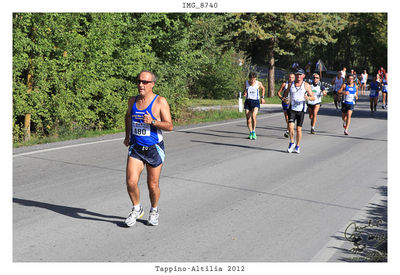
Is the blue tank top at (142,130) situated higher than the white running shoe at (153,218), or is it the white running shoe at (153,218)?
the blue tank top at (142,130)

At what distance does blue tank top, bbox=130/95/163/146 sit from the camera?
5910 millimetres

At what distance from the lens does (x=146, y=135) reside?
19.6ft

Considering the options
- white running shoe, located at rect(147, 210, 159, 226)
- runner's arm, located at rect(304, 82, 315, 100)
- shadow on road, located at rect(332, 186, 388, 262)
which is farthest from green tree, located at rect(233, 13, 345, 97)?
white running shoe, located at rect(147, 210, 159, 226)

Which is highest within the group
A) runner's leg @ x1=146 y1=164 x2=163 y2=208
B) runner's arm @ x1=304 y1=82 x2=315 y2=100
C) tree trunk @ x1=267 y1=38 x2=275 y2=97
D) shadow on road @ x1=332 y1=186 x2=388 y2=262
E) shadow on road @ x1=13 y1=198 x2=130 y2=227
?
tree trunk @ x1=267 y1=38 x2=275 y2=97

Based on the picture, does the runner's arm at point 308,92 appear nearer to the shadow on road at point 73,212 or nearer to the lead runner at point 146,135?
the lead runner at point 146,135

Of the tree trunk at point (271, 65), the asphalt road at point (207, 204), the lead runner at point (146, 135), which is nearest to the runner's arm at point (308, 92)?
the asphalt road at point (207, 204)

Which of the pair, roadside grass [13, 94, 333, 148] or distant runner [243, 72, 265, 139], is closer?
roadside grass [13, 94, 333, 148]

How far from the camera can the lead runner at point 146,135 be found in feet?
19.2

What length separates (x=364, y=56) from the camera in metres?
55.7

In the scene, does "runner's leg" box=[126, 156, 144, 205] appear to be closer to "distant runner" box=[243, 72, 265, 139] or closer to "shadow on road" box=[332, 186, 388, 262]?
"shadow on road" box=[332, 186, 388, 262]

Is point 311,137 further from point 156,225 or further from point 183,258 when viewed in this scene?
point 183,258

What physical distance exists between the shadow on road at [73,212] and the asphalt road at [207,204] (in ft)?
0.04

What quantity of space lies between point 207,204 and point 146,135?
5.62 ft

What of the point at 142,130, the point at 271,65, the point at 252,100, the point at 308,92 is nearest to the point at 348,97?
the point at 252,100
